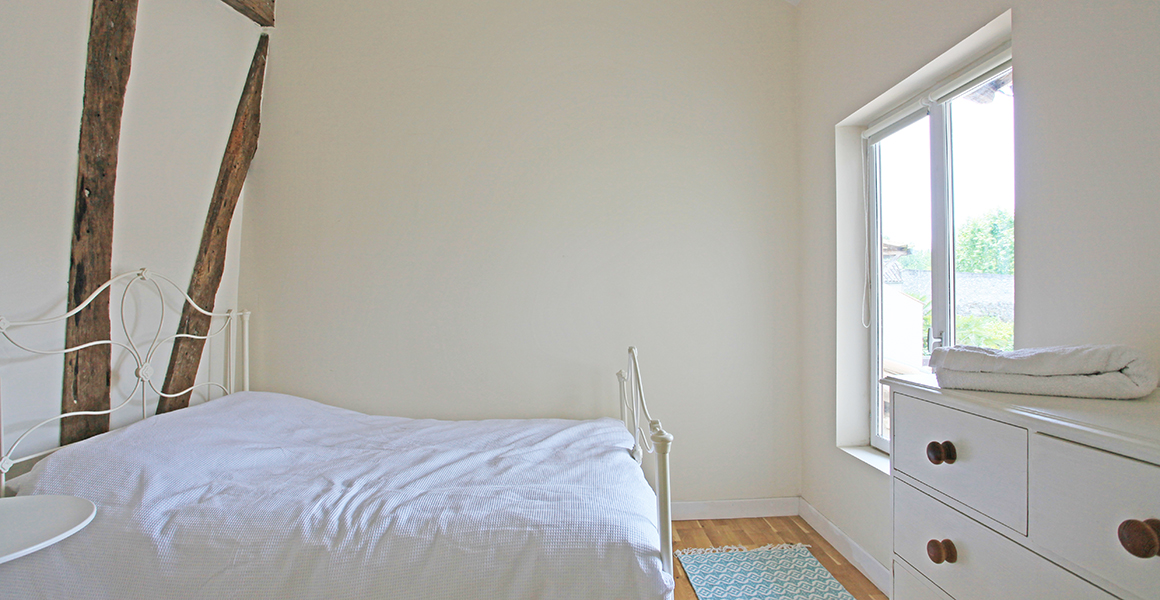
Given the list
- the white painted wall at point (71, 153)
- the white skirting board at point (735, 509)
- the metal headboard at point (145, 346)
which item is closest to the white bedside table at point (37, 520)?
the metal headboard at point (145, 346)

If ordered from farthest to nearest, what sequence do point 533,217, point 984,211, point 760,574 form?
point 533,217, point 760,574, point 984,211

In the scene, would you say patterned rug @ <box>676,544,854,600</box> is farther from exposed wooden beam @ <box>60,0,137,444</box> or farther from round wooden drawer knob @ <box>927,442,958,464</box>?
exposed wooden beam @ <box>60,0,137,444</box>

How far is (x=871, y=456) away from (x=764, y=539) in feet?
2.02

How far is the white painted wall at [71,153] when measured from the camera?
5.38 ft

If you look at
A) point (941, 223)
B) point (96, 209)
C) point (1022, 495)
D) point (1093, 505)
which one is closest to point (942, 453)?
point (1022, 495)

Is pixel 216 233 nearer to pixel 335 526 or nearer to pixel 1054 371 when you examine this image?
pixel 335 526

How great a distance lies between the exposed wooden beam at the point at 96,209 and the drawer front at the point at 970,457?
2566mm

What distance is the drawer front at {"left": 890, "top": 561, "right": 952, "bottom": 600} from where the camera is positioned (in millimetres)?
1096

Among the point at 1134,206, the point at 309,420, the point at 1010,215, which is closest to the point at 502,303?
the point at 309,420

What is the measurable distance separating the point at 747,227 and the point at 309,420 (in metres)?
2.26

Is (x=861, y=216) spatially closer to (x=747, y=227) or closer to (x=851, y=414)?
(x=747, y=227)

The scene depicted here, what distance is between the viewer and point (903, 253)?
215cm

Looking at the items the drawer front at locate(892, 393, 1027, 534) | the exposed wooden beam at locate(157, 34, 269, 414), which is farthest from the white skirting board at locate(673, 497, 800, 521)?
the exposed wooden beam at locate(157, 34, 269, 414)

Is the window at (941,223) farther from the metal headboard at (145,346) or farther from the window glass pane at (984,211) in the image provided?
the metal headboard at (145,346)
